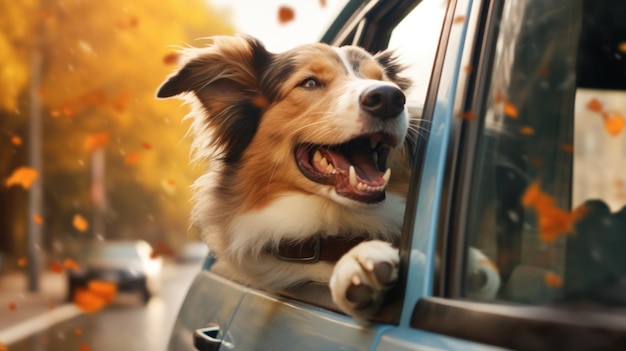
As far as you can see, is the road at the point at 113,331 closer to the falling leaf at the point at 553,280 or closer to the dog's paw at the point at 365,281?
the dog's paw at the point at 365,281

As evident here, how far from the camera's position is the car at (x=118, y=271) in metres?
21.9

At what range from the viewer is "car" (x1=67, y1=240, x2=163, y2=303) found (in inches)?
861

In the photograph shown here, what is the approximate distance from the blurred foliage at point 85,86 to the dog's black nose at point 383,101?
1774cm

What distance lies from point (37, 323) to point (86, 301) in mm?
6233

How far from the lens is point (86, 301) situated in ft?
73.2

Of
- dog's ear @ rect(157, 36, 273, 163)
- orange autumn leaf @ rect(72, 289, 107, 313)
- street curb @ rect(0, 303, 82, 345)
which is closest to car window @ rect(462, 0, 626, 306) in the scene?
dog's ear @ rect(157, 36, 273, 163)

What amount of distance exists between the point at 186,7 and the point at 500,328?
874 inches

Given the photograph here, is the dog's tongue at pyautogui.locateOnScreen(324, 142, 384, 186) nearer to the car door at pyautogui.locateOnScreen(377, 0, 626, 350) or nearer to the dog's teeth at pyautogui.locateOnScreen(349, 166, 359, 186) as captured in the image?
the dog's teeth at pyautogui.locateOnScreen(349, 166, 359, 186)

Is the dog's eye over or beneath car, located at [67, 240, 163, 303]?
over

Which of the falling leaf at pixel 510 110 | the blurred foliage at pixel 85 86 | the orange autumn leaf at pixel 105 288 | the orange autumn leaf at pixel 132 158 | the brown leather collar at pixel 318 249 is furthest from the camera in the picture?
the orange autumn leaf at pixel 132 158

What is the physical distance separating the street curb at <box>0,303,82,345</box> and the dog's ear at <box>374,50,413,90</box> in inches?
436

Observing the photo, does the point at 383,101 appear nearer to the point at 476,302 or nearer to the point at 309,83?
the point at 309,83

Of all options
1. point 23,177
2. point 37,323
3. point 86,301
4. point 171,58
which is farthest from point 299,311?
point 23,177

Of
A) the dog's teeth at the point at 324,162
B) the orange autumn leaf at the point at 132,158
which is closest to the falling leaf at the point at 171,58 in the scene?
the dog's teeth at the point at 324,162
